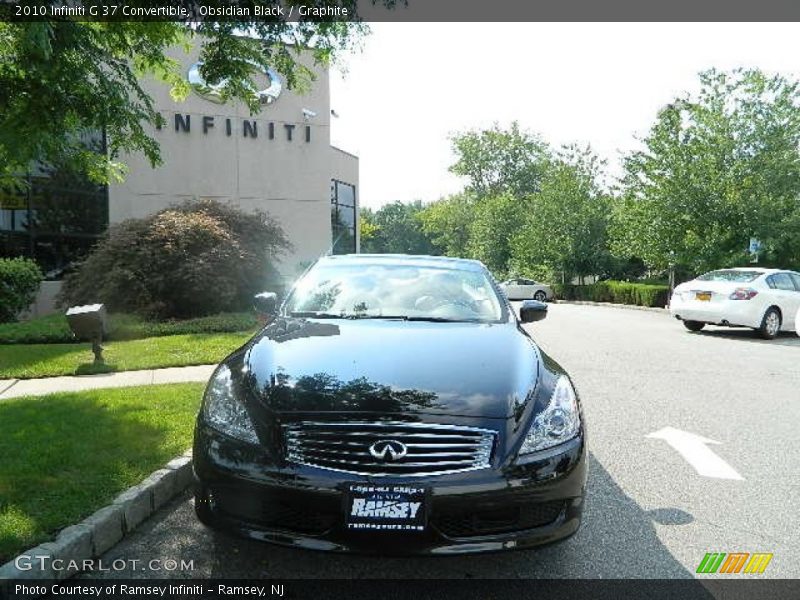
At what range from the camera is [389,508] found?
104 inches

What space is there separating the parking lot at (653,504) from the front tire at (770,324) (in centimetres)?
535

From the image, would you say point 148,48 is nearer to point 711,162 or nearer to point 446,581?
point 446,581

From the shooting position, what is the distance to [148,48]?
21.5ft

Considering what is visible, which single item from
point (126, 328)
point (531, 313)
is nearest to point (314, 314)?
point (531, 313)

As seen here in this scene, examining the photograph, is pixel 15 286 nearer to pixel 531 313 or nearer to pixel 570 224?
pixel 531 313

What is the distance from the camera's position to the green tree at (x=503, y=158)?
64.9m

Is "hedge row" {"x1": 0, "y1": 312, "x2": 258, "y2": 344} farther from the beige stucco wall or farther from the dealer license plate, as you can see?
the dealer license plate

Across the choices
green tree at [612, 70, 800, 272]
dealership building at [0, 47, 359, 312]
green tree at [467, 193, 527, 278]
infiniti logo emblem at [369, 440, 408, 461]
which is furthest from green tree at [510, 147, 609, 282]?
infiniti logo emblem at [369, 440, 408, 461]

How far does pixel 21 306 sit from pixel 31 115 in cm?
1169

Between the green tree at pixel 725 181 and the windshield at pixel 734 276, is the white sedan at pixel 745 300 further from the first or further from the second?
the green tree at pixel 725 181

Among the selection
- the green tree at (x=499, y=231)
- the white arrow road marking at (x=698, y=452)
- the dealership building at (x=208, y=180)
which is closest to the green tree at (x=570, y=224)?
the green tree at (x=499, y=231)

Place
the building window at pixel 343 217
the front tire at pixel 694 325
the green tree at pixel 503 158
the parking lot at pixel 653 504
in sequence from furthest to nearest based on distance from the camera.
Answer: the green tree at pixel 503 158 < the building window at pixel 343 217 < the front tire at pixel 694 325 < the parking lot at pixel 653 504

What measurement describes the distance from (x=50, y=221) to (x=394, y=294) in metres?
Result: 18.5

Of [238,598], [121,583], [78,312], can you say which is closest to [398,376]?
[238,598]
